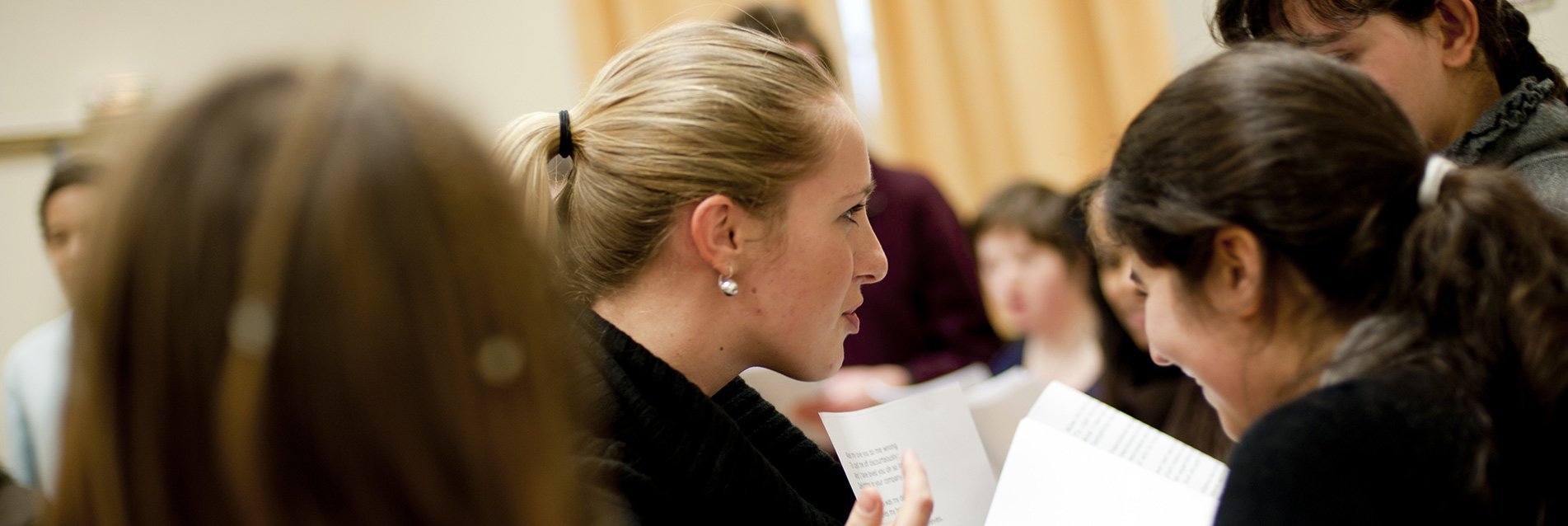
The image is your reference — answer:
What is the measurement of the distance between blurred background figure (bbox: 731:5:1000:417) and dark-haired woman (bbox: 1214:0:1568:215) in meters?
1.28

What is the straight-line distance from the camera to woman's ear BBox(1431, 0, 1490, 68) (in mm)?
1269

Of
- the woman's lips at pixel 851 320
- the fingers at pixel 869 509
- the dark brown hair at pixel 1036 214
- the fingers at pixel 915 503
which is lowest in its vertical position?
the dark brown hair at pixel 1036 214

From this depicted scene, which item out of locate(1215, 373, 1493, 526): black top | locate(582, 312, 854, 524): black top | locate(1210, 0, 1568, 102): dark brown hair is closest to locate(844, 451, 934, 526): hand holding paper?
locate(582, 312, 854, 524): black top

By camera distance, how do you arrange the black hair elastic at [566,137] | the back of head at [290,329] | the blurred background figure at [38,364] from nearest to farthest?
the back of head at [290,329] → the black hair elastic at [566,137] → the blurred background figure at [38,364]

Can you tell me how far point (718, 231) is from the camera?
3.96 ft

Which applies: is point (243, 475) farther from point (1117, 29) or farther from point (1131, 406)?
point (1117, 29)

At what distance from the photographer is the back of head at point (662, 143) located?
119cm

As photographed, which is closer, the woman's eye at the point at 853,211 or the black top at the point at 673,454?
the black top at the point at 673,454

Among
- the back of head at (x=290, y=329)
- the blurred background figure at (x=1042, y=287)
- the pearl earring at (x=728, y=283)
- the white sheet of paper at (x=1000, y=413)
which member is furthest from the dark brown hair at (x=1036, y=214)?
the back of head at (x=290, y=329)

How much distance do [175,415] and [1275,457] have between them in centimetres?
66

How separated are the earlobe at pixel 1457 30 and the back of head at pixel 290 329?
3.64 ft

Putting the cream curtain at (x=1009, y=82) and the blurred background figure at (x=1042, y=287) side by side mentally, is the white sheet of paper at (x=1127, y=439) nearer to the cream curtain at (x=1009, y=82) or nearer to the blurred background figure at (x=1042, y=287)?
the blurred background figure at (x=1042, y=287)

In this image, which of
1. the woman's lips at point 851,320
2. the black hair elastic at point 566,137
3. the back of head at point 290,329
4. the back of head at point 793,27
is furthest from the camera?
the back of head at point 793,27

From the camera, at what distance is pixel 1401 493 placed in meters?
0.81
